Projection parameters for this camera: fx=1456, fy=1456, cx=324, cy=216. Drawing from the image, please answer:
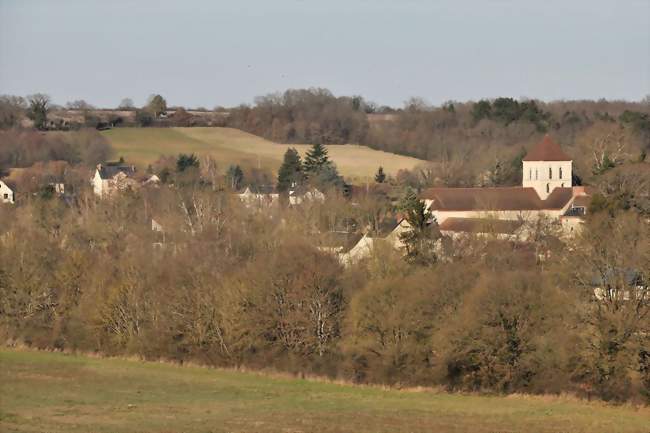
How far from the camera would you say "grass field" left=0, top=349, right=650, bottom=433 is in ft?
98.6

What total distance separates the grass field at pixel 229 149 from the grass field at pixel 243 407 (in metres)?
67.8

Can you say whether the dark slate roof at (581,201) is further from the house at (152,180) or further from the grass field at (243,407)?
the grass field at (243,407)

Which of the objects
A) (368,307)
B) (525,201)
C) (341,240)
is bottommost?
(368,307)

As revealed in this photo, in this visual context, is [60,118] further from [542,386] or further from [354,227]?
[542,386]

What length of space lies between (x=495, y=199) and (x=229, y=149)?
44548 mm

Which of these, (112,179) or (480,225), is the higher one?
(112,179)

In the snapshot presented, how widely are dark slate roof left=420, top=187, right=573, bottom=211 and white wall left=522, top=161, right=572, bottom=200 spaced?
2.25m

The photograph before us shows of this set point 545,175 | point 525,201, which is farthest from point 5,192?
point 525,201

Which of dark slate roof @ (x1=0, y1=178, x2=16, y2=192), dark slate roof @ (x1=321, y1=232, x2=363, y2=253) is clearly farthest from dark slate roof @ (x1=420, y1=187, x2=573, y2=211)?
dark slate roof @ (x1=0, y1=178, x2=16, y2=192)

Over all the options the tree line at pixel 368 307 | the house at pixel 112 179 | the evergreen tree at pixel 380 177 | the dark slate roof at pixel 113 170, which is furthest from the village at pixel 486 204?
the evergreen tree at pixel 380 177

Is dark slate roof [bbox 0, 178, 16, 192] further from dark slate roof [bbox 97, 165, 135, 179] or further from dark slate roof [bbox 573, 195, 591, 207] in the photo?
dark slate roof [bbox 573, 195, 591, 207]

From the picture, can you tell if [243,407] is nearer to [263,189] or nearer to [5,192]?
[263,189]

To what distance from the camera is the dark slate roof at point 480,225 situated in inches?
2435

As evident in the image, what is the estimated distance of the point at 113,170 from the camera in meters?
102
